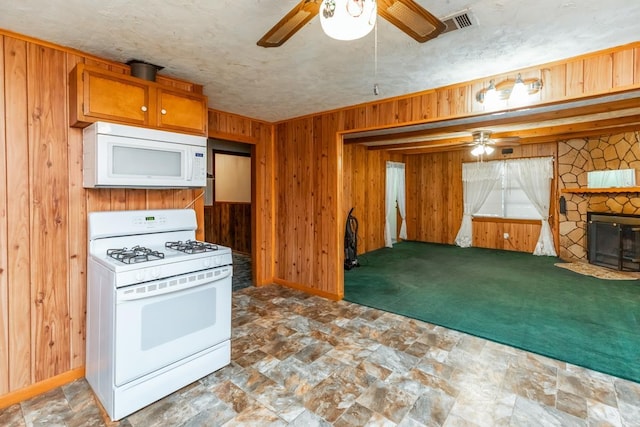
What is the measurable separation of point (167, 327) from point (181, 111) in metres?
1.72

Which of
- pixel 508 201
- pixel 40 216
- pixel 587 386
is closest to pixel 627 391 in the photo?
pixel 587 386

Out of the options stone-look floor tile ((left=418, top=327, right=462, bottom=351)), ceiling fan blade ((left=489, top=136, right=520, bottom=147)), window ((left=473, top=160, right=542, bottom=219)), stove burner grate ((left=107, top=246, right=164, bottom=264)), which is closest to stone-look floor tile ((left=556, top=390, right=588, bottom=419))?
stone-look floor tile ((left=418, top=327, right=462, bottom=351))

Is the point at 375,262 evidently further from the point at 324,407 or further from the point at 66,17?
the point at 66,17

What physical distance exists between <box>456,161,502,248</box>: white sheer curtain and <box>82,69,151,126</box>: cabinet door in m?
7.56

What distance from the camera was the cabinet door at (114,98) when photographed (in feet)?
7.16

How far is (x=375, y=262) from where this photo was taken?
20.6 ft

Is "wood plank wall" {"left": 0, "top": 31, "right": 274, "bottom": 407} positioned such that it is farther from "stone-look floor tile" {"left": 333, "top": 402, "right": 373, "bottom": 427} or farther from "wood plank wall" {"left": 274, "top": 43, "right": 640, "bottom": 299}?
"wood plank wall" {"left": 274, "top": 43, "right": 640, "bottom": 299}

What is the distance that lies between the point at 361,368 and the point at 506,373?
1.14m

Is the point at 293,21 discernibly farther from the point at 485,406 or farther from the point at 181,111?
the point at 485,406

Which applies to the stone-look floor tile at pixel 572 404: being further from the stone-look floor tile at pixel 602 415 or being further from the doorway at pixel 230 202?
the doorway at pixel 230 202

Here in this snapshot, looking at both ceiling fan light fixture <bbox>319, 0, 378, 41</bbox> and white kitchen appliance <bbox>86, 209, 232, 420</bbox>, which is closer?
ceiling fan light fixture <bbox>319, 0, 378, 41</bbox>

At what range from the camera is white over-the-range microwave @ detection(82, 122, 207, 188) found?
220 centimetres

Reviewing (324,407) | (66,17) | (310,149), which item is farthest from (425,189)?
(66,17)

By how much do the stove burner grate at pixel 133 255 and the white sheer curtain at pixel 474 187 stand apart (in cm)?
758
